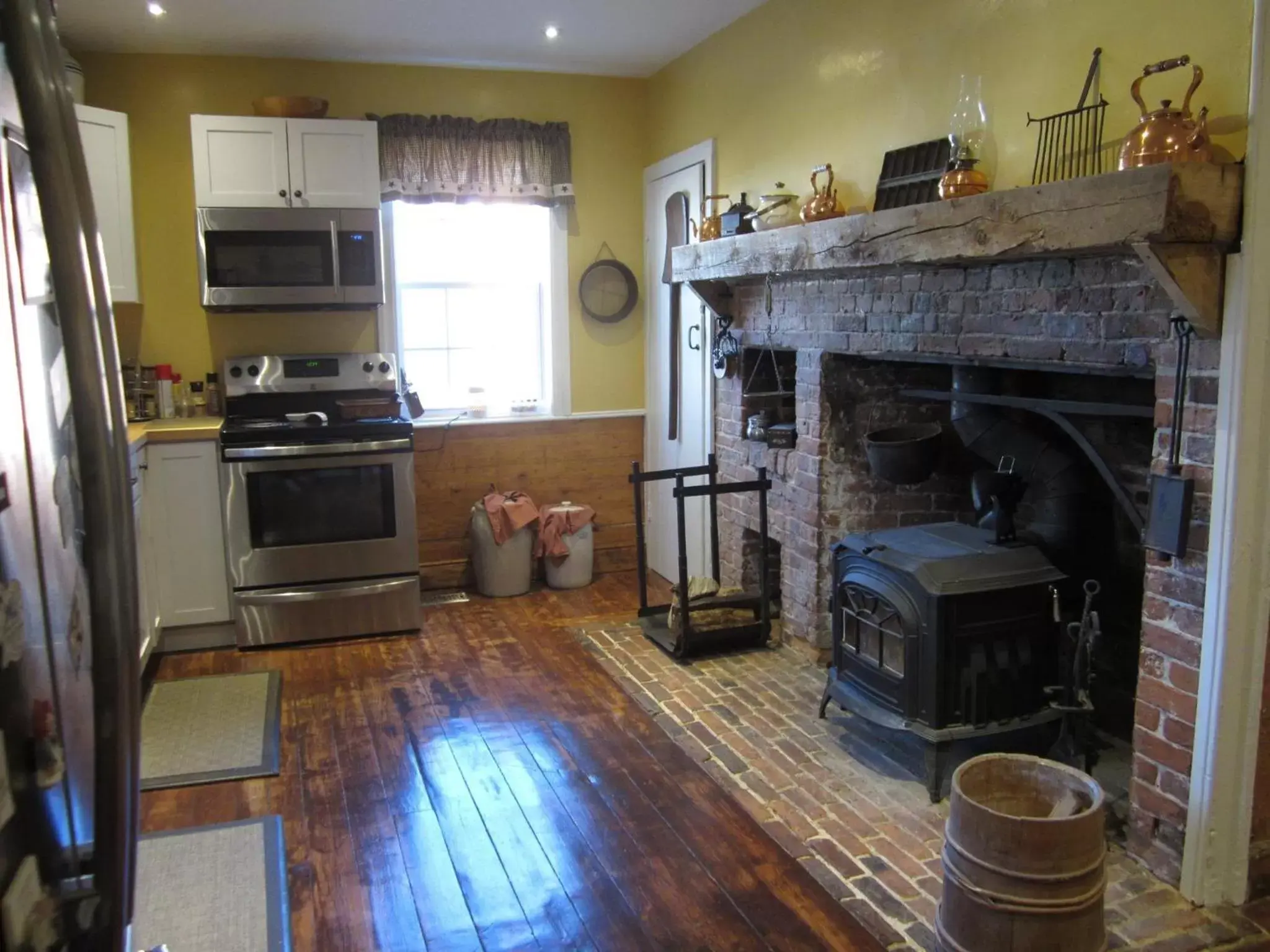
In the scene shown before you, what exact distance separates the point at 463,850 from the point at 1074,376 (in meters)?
2.21

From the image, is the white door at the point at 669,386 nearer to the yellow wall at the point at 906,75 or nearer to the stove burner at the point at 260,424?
the yellow wall at the point at 906,75

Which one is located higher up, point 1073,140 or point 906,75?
point 906,75

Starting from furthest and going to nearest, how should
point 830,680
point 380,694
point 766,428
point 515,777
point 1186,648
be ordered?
point 766,428, point 380,694, point 830,680, point 515,777, point 1186,648

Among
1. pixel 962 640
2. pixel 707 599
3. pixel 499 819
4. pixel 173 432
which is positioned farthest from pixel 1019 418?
pixel 173 432

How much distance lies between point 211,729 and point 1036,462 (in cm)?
272

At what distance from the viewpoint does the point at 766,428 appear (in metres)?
3.94

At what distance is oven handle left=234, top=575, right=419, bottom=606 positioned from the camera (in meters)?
4.12

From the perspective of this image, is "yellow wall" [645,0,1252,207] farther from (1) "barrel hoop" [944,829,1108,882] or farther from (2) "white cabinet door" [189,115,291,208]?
(2) "white cabinet door" [189,115,291,208]

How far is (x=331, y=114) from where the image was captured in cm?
459

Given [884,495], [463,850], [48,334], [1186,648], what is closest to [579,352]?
[884,495]

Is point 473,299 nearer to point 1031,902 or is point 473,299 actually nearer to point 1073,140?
point 1073,140

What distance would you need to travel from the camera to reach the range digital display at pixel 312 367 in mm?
4535

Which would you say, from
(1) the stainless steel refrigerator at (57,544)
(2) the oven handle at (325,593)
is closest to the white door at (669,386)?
(2) the oven handle at (325,593)

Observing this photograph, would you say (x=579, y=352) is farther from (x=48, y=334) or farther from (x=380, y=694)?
(x=48, y=334)
